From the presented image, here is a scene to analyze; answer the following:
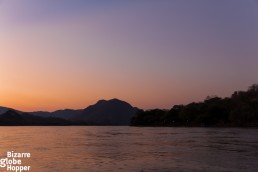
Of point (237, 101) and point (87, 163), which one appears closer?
point (87, 163)

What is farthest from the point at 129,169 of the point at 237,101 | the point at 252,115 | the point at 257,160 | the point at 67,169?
the point at 237,101

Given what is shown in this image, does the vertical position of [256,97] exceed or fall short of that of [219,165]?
it exceeds it

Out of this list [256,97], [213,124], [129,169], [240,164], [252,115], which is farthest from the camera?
[213,124]

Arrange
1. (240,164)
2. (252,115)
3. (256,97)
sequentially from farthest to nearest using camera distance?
(256,97) < (252,115) < (240,164)

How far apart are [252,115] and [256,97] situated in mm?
21671

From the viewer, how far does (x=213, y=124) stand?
19975cm

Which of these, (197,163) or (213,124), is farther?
(213,124)

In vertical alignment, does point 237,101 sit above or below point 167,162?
above

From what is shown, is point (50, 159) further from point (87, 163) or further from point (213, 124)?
point (213, 124)

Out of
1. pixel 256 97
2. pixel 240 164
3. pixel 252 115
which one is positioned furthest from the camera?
pixel 256 97

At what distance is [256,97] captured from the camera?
187 meters

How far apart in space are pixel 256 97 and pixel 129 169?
16757cm

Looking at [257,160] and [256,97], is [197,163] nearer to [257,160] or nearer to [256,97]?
[257,160]

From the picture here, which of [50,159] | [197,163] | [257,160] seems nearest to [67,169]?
[50,159]
